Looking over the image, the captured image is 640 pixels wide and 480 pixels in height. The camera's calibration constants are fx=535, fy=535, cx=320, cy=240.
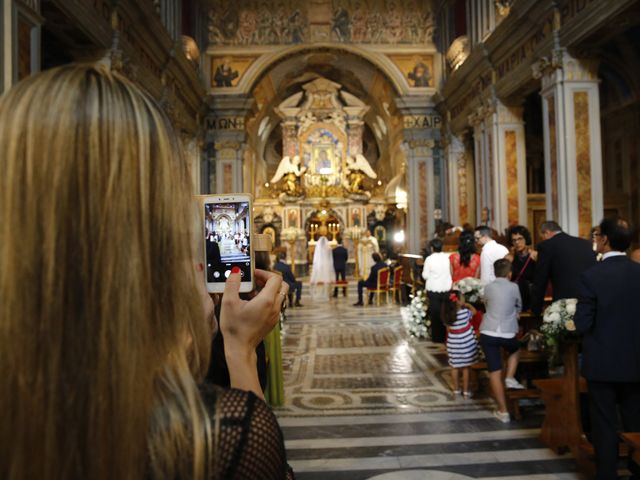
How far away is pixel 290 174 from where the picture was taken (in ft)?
91.6

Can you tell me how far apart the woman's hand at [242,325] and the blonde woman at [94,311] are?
38 cm

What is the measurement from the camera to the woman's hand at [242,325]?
1.20 m

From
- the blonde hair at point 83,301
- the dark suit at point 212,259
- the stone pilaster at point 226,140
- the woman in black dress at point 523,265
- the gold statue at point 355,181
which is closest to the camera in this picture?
the blonde hair at point 83,301

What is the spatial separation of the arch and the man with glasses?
1486 cm

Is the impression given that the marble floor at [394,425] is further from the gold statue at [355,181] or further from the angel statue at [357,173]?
the angel statue at [357,173]

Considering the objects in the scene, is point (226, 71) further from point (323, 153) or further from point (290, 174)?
point (323, 153)

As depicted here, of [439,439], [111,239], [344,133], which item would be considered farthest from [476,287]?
[344,133]

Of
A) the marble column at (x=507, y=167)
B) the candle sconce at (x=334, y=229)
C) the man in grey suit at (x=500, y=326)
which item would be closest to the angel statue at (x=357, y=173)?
the candle sconce at (x=334, y=229)

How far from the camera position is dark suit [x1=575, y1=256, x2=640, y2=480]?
10.4ft

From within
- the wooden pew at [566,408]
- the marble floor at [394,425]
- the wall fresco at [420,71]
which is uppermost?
the wall fresco at [420,71]

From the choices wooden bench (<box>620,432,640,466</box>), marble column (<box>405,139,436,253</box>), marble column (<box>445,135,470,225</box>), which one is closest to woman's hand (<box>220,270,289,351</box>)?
wooden bench (<box>620,432,640,466</box>)

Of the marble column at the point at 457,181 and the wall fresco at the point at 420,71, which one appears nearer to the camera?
the marble column at the point at 457,181

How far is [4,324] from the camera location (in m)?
0.73

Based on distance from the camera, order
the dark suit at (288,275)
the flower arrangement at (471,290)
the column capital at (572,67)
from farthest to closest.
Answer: the dark suit at (288,275)
the column capital at (572,67)
the flower arrangement at (471,290)
